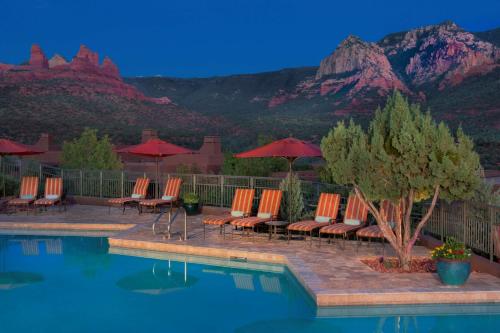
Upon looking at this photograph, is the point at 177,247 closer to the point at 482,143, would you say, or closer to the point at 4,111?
the point at 482,143

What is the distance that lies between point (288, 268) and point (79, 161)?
15709 millimetres

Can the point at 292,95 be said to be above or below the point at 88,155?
above

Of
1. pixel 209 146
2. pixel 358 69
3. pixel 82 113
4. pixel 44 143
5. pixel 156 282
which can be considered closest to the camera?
pixel 156 282

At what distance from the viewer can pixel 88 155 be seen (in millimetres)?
23438

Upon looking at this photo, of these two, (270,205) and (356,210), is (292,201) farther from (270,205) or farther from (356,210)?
(356,210)

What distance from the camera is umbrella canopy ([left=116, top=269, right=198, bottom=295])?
341 inches

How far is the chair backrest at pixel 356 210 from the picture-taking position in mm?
10609

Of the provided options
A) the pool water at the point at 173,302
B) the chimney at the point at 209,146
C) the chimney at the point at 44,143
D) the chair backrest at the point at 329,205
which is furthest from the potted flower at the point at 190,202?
the chimney at the point at 44,143

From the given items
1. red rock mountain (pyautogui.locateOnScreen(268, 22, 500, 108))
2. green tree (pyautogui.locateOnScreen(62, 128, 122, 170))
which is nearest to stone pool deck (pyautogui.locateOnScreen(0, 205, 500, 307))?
green tree (pyautogui.locateOnScreen(62, 128, 122, 170))

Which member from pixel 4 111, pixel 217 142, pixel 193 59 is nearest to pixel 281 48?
pixel 193 59

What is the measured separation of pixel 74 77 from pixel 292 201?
233 ft

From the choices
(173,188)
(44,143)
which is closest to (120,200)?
(173,188)

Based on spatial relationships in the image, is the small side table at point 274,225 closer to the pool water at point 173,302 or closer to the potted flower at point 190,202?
the pool water at point 173,302

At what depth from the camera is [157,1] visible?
303 feet
